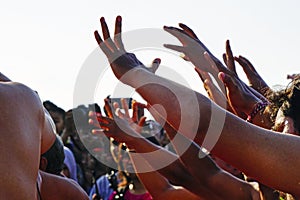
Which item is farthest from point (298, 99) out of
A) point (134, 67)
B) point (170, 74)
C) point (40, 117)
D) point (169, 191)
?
point (169, 191)

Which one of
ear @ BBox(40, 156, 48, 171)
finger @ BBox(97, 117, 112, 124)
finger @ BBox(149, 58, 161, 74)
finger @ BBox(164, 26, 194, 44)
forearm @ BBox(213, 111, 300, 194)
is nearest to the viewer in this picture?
forearm @ BBox(213, 111, 300, 194)

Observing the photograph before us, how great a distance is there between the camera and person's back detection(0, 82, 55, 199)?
99.5 inches

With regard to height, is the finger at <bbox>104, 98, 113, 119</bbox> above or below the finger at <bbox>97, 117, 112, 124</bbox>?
above

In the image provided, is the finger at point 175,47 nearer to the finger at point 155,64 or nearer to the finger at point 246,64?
the finger at point 155,64

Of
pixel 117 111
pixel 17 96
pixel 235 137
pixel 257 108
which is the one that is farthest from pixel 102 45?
pixel 117 111

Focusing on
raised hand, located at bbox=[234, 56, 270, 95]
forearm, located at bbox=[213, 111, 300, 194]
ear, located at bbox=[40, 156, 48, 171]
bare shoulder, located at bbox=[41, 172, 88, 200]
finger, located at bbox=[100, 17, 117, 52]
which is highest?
finger, located at bbox=[100, 17, 117, 52]

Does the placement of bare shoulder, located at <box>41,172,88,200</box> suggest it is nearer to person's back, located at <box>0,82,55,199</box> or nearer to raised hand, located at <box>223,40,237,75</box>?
person's back, located at <box>0,82,55,199</box>

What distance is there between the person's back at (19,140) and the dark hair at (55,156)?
0.82 meters

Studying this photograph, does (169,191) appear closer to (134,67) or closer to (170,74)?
(170,74)

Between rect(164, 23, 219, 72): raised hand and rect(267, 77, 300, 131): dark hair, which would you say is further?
rect(164, 23, 219, 72): raised hand

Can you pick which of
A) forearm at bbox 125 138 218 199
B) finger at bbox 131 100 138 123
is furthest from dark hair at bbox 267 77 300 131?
forearm at bbox 125 138 218 199

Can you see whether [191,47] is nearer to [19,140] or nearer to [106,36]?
[106,36]

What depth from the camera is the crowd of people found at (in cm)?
262

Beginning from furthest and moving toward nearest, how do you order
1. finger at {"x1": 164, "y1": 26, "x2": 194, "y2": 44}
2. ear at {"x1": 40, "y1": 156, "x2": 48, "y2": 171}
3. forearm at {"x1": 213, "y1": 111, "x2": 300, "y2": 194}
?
ear at {"x1": 40, "y1": 156, "x2": 48, "y2": 171} < finger at {"x1": 164, "y1": 26, "x2": 194, "y2": 44} < forearm at {"x1": 213, "y1": 111, "x2": 300, "y2": 194}
